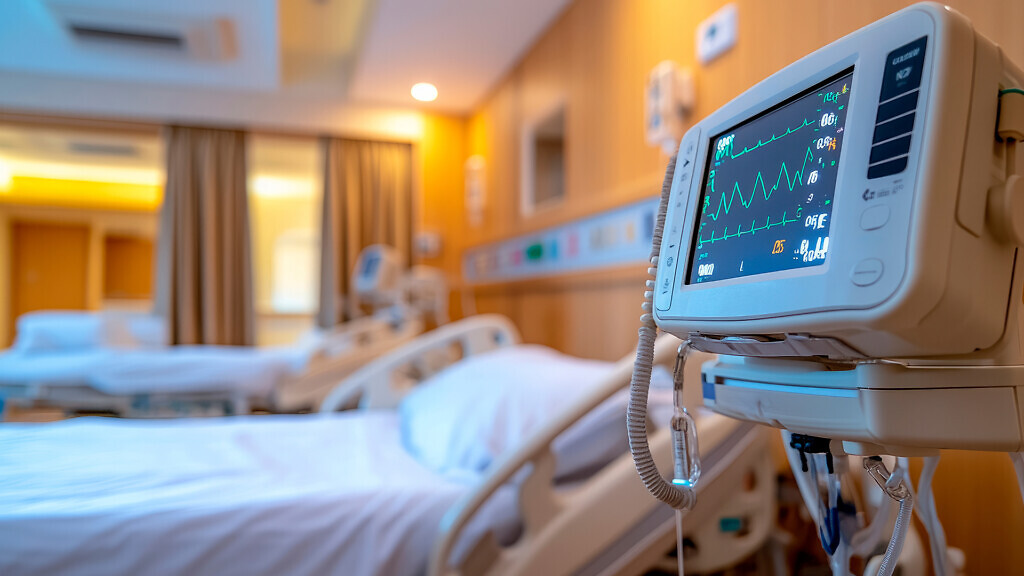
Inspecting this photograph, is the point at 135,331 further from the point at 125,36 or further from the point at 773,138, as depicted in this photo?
the point at 773,138

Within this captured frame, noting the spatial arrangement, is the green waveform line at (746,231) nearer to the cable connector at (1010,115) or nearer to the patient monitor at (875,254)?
the patient monitor at (875,254)

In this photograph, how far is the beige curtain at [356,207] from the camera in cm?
428

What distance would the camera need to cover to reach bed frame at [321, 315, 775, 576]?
1.12 metres

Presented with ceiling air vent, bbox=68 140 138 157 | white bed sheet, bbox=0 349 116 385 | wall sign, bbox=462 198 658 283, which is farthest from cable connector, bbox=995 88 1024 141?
ceiling air vent, bbox=68 140 138 157

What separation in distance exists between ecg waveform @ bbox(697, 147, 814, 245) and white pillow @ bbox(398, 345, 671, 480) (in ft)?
2.11

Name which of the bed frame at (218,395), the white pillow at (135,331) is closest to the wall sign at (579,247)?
the bed frame at (218,395)

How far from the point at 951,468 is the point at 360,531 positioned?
3.18 ft

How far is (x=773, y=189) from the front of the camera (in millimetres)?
616


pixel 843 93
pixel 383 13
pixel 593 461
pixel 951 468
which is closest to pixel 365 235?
pixel 383 13

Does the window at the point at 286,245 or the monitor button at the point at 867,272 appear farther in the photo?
the window at the point at 286,245

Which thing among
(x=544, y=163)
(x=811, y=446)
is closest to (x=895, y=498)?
(x=811, y=446)

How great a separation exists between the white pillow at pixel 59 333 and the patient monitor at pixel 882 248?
420cm

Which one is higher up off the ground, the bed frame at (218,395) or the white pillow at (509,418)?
the white pillow at (509,418)

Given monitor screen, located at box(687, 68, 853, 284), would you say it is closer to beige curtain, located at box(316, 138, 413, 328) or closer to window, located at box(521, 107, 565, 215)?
window, located at box(521, 107, 565, 215)
